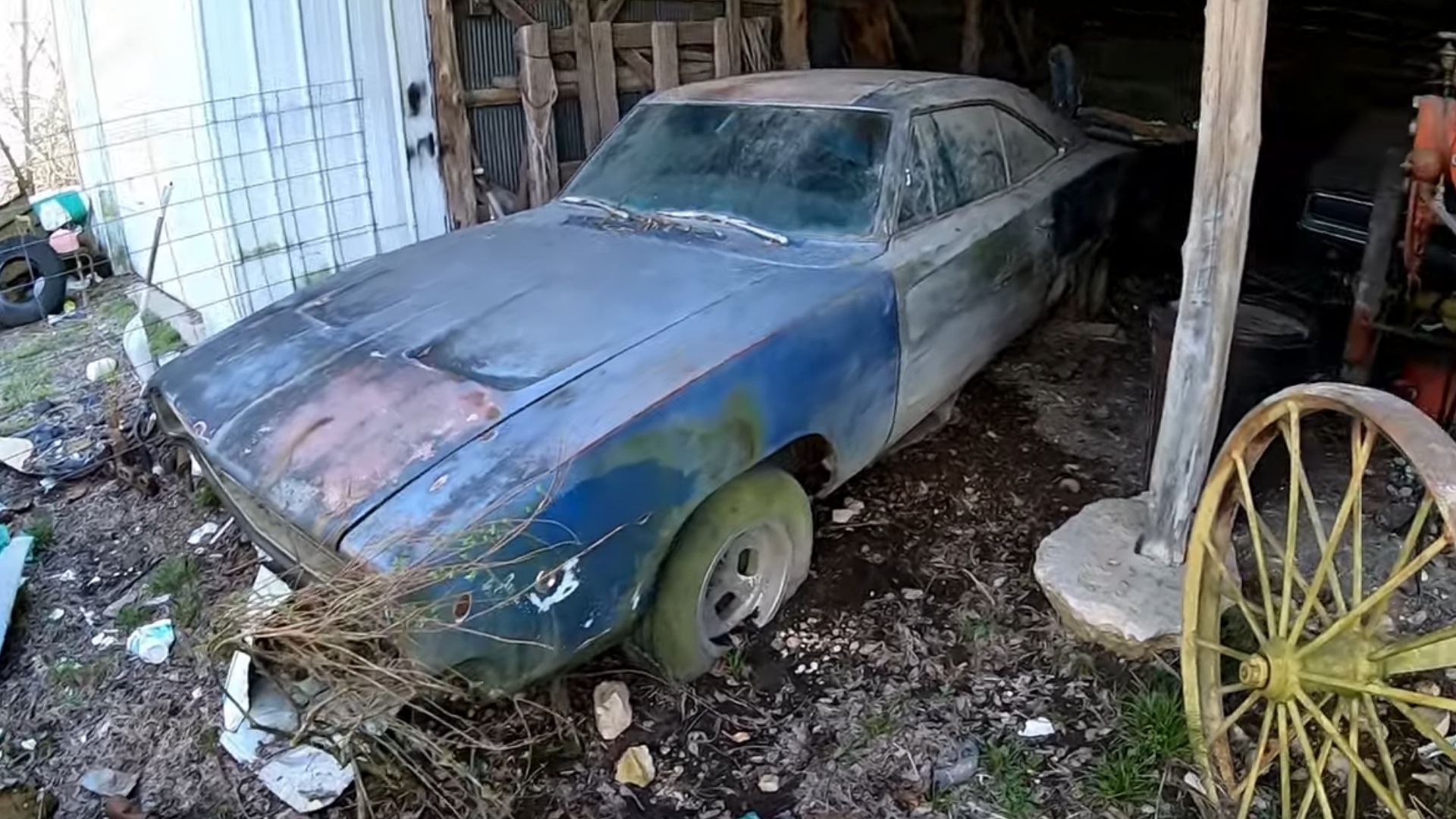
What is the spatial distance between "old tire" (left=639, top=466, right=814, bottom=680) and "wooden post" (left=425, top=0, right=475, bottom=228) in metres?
2.86

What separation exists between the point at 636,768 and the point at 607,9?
14.0 feet

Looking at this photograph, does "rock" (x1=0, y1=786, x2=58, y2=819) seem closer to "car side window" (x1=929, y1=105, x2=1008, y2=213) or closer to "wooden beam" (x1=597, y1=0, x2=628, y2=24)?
"car side window" (x1=929, y1=105, x2=1008, y2=213)

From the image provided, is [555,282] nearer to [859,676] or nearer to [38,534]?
[859,676]

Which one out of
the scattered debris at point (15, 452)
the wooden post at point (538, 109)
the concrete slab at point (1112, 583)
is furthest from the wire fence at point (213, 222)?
the concrete slab at point (1112, 583)

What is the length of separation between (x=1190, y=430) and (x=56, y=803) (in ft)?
10.5

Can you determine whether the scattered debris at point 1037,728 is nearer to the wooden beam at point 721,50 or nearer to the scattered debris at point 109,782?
the scattered debris at point 109,782

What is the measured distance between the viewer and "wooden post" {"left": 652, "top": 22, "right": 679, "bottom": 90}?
6164 mm

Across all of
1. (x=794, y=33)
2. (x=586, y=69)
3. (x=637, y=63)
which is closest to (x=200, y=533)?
(x=586, y=69)

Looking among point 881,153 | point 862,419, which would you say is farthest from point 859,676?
point 881,153

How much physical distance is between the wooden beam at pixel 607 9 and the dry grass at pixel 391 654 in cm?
412

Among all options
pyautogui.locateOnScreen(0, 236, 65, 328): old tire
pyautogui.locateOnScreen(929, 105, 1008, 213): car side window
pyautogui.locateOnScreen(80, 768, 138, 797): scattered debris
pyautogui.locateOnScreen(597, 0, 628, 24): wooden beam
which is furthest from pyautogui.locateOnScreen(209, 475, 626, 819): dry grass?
pyautogui.locateOnScreen(0, 236, 65, 328): old tire

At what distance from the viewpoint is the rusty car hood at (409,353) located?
2703 millimetres

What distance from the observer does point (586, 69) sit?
19.5 ft

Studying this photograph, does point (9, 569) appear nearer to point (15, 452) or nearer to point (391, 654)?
point (15, 452)
